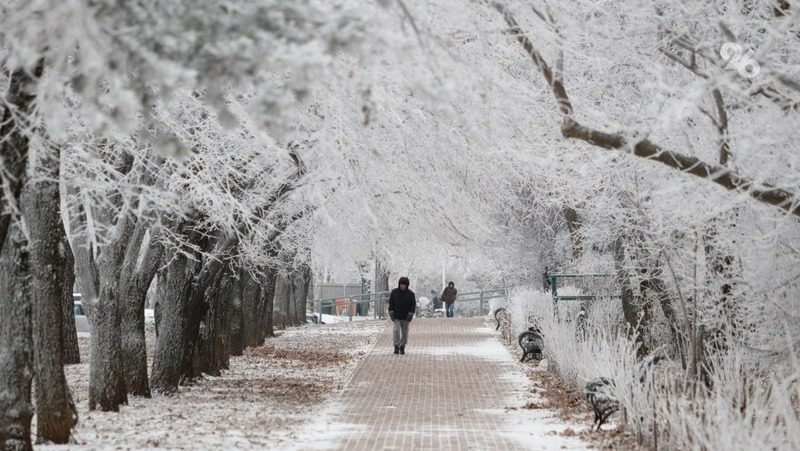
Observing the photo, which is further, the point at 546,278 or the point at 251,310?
the point at 546,278

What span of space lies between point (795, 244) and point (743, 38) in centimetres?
245

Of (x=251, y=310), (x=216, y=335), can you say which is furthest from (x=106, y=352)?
(x=251, y=310)

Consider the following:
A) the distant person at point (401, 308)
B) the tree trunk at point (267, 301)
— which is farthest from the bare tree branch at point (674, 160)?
the tree trunk at point (267, 301)

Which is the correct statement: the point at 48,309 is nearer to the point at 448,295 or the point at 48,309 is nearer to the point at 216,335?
the point at 216,335

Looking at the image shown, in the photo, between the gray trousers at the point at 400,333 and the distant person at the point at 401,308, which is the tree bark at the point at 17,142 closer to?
the distant person at the point at 401,308

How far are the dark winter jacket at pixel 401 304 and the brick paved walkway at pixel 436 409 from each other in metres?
0.97

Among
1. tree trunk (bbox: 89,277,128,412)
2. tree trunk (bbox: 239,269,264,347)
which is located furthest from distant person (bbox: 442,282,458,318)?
tree trunk (bbox: 89,277,128,412)

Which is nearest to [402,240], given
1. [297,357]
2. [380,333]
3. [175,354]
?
[297,357]

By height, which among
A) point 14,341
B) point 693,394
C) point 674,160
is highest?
point 674,160

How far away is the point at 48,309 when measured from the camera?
11.4 metres

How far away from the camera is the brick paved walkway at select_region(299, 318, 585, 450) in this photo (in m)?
11.6

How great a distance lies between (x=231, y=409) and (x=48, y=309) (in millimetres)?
3970

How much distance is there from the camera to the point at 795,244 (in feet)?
33.1

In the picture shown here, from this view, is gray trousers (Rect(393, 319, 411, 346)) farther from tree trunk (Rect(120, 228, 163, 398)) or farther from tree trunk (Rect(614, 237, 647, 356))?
tree trunk (Rect(120, 228, 163, 398))
